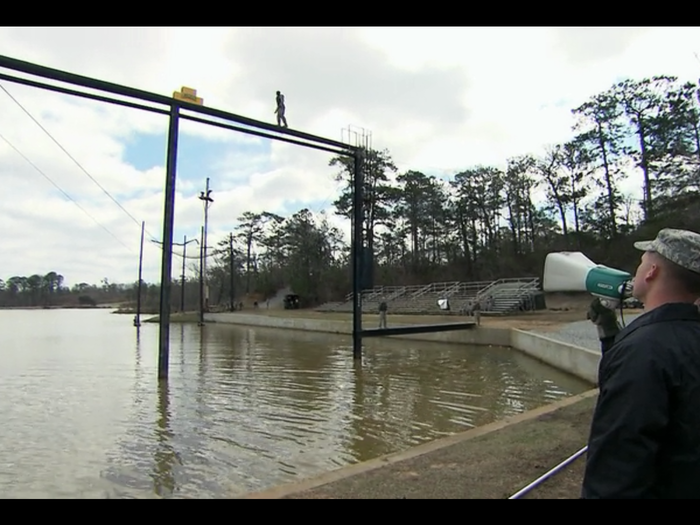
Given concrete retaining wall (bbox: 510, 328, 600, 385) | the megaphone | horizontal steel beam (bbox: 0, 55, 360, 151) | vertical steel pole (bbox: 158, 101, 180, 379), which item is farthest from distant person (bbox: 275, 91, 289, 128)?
the megaphone

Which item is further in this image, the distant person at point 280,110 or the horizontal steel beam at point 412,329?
the horizontal steel beam at point 412,329

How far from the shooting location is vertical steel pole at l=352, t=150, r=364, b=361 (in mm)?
14188

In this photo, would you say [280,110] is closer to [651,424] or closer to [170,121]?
[170,121]

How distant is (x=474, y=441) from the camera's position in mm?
4859

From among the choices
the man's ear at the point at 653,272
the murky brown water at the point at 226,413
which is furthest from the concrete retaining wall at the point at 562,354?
the man's ear at the point at 653,272

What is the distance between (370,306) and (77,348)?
20.6 m

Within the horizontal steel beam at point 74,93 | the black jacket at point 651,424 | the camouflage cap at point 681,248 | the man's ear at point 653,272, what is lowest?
the black jacket at point 651,424

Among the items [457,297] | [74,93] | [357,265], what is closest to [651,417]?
[74,93]

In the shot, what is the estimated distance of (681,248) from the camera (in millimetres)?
1414

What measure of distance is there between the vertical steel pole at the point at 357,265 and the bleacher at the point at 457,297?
6459 mm

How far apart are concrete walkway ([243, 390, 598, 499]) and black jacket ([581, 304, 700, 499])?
2249 mm

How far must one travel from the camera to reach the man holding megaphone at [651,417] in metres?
1.24

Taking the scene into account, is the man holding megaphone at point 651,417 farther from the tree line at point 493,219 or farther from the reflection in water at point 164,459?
the tree line at point 493,219
